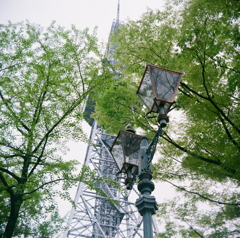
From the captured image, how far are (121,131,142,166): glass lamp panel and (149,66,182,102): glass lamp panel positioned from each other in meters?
0.90

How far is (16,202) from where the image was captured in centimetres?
563

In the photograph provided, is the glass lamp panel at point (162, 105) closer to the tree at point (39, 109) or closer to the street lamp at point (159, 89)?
the street lamp at point (159, 89)

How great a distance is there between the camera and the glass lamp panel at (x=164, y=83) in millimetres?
3172

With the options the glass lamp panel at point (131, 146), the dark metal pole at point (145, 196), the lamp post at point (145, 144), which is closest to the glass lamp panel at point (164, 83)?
the lamp post at point (145, 144)

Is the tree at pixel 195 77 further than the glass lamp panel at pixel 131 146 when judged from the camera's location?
Yes

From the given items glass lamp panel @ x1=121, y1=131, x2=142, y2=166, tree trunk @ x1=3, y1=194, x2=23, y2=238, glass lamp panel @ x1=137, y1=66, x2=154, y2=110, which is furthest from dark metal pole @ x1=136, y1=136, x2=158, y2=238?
tree trunk @ x1=3, y1=194, x2=23, y2=238

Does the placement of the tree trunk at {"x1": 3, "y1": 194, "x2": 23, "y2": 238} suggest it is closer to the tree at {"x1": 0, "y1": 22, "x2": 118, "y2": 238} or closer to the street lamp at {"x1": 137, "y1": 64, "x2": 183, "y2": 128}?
the tree at {"x1": 0, "y1": 22, "x2": 118, "y2": 238}

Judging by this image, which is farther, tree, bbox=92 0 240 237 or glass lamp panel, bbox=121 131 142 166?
tree, bbox=92 0 240 237

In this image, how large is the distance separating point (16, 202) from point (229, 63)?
5.36 m

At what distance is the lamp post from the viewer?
9.26 feet

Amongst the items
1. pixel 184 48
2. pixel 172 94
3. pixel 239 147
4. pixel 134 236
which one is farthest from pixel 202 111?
pixel 134 236

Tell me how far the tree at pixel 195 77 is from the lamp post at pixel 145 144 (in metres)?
1.55

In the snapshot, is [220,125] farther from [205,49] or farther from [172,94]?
[172,94]

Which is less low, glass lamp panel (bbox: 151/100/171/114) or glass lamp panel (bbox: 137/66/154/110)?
glass lamp panel (bbox: 137/66/154/110)
